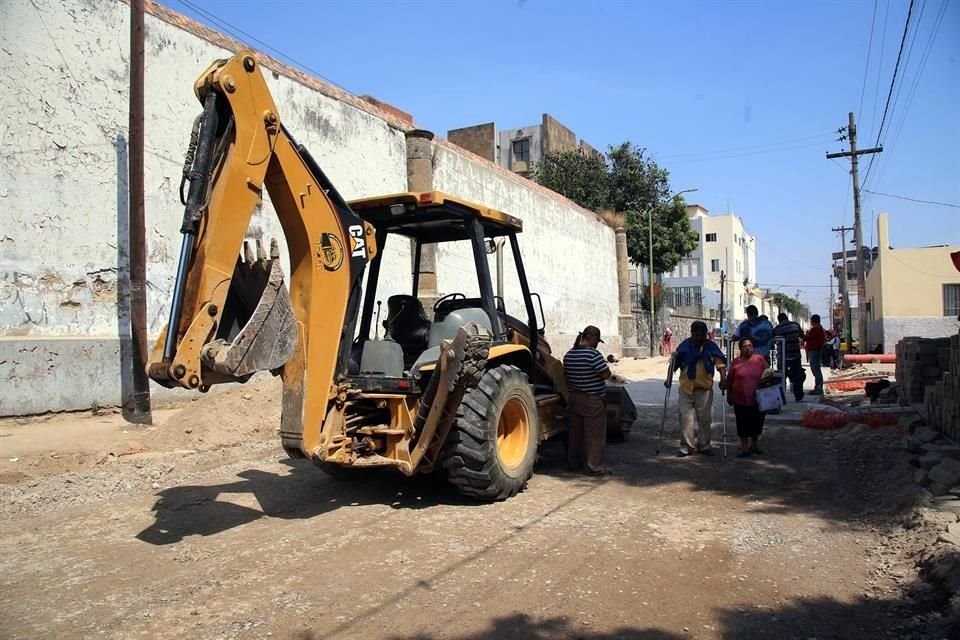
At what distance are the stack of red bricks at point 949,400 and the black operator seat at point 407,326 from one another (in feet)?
17.1

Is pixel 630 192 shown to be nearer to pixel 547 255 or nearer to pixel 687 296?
pixel 547 255

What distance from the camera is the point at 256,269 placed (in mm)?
4918

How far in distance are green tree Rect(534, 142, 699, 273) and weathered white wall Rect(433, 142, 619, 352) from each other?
5796 mm

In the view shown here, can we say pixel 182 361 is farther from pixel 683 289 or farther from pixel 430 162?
pixel 683 289

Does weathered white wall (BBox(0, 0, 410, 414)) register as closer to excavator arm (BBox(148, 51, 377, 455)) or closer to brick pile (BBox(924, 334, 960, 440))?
excavator arm (BBox(148, 51, 377, 455))

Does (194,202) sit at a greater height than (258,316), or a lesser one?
greater

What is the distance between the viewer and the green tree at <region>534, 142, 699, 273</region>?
113 ft

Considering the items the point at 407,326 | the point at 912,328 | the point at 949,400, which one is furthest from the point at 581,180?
the point at 407,326

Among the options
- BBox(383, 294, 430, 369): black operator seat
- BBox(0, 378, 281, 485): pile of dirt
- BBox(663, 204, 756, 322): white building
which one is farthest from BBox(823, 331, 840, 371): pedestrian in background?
BBox(663, 204, 756, 322): white building

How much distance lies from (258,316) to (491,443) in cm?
209

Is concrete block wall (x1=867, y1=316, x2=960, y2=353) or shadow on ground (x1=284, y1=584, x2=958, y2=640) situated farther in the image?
concrete block wall (x1=867, y1=316, x2=960, y2=353)

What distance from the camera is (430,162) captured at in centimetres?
1590

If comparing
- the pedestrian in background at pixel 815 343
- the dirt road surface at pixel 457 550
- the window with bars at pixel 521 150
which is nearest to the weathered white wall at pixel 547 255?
the pedestrian in background at pixel 815 343

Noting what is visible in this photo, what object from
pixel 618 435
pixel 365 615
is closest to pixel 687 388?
pixel 618 435
